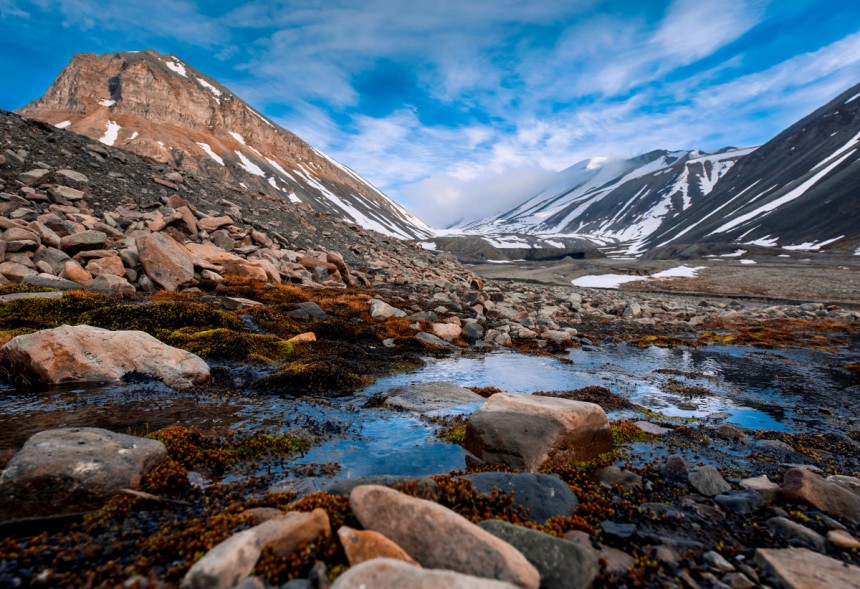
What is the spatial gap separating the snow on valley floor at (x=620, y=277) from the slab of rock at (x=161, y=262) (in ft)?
224

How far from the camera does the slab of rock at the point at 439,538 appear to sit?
294cm

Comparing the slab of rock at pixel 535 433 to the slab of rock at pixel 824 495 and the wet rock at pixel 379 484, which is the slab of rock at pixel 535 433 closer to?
the wet rock at pixel 379 484

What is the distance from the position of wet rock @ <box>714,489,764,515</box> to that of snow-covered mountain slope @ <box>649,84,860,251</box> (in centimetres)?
13612

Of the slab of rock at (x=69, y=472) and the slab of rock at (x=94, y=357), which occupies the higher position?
the slab of rock at (x=94, y=357)

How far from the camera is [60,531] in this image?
11.2ft

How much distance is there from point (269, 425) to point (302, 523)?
3.68m

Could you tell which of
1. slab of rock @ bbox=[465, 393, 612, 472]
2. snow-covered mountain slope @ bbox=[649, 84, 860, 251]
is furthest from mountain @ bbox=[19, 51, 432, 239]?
snow-covered mountain slope @ bbox=[649, 84, 860, 251]

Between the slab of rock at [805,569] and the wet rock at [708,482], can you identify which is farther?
the wet rock at [708,482]

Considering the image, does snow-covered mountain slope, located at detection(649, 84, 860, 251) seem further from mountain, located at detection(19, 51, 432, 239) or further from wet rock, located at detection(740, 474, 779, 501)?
mountain, located at detection(19, 51, 432, 239)

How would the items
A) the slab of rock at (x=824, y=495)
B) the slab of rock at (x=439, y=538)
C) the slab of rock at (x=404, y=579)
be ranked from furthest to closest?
the slab of rock at (x=824, y=495)
the slab of rock at (x=439, y=538)
the slab of rock at (x=404, y=579)

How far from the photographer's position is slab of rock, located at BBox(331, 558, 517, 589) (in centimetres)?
249

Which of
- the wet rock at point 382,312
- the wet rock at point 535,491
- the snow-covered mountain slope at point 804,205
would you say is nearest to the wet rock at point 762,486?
the wet rock at point 535,491

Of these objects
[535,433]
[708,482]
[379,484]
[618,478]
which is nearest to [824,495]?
[708,482]

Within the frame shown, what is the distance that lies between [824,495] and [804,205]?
188 m
